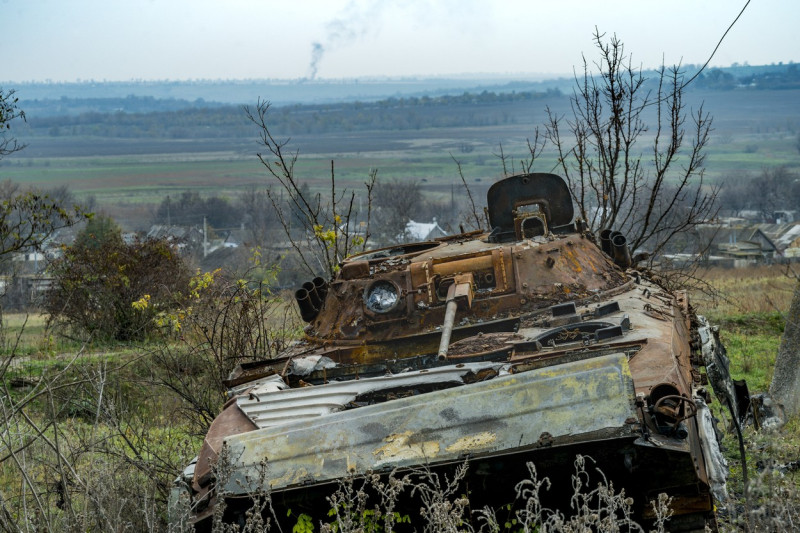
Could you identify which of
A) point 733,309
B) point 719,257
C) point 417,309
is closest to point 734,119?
point 719,257

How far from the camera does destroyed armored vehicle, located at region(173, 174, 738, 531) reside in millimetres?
5836

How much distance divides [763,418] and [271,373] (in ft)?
17.6

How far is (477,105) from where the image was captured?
560 feet

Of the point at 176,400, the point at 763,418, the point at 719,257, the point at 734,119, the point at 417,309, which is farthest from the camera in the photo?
the point at 734,119

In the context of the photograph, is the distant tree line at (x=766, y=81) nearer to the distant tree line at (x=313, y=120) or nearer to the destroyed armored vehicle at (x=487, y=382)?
the distant tree line at (x=313, y=120)

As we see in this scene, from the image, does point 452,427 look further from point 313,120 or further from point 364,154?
point 313,120

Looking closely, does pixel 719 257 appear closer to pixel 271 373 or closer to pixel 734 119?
pixel 271 373

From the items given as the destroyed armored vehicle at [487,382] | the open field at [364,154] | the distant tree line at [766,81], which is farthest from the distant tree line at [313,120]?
the destroyed armored vehicle at [487,382]

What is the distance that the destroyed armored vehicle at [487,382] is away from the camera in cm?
584

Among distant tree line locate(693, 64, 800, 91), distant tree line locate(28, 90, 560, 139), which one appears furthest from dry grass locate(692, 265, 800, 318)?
distant tree line locate(693, 64, 800, 91)

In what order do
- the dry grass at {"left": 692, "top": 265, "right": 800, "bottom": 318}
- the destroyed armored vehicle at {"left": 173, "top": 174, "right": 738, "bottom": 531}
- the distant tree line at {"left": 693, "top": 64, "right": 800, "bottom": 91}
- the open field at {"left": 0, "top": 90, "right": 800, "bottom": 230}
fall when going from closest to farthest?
the destroyed armored vehicle at {"left": 173, "top": 174, "right": 738, "bottom": 531}
the dry grass at {"left": 692, "top": 265, "right": 800, "bottom": 318}
the open field at {"left": 0, "top": 90, "right": 800, "bottom": 230}
the distant tree line at {"left": 693, "top": 64, "right": 800, "bottom": 91}

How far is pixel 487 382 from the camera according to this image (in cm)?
630

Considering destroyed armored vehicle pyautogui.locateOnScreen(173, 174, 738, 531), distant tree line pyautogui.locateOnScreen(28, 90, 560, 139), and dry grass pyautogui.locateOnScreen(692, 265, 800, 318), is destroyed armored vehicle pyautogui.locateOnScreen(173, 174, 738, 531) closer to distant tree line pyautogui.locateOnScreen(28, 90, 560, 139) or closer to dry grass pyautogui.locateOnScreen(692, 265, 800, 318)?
dry grass pyautogui.locateOnScreen(692, 265, 800, 318)

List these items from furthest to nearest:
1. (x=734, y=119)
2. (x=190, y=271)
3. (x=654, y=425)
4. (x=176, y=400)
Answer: (x=734, y=119), (x=190, y=271), (x=176, y=400), (x=654, y=425)
